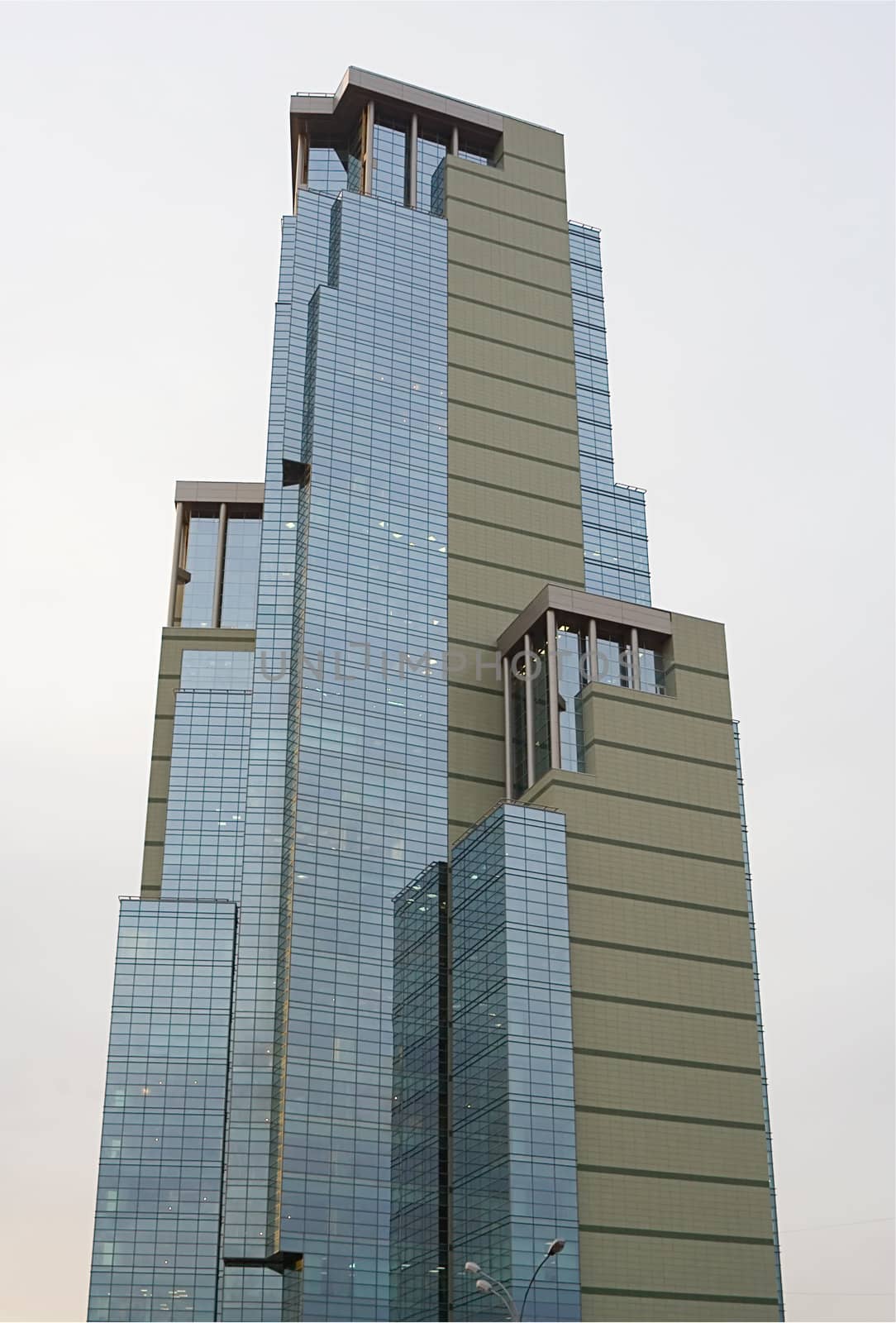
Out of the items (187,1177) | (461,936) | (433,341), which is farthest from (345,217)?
(187,1177)

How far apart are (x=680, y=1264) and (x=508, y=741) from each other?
148 ft

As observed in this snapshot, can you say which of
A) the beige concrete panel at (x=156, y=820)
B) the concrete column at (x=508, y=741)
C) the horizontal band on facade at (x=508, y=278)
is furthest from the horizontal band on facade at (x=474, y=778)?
the horizontal band on facade at (x=508, y=278)

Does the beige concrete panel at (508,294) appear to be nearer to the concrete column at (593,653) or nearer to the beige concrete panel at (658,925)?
the concrete column at (593,653)

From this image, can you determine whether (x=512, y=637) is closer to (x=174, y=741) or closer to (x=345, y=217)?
(x=174, y=741)

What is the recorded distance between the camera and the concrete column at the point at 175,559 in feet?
491

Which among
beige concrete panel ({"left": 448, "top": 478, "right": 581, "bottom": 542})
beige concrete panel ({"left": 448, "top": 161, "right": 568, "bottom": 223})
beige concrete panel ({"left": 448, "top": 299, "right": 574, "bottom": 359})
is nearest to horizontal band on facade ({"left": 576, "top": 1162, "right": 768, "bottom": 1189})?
beige concrete panel ({"left": 448, "top": 478, "right": 581, "bottom": 542})

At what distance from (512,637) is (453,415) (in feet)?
91.3

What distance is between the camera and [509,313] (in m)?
159

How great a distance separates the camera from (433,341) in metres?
153

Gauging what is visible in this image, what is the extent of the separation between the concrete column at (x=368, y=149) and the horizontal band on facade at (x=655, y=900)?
84.3 m

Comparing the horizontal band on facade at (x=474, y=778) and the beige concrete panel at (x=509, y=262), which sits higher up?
the beige concrete panel at (x=509, y=262)

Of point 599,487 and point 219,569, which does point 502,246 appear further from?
point 219,569

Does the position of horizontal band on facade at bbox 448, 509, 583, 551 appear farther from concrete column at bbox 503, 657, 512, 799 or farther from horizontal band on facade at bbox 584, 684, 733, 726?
horizontal band on facade at bbox 584, 684, 733, 726

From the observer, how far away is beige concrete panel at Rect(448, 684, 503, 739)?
5271 inches
